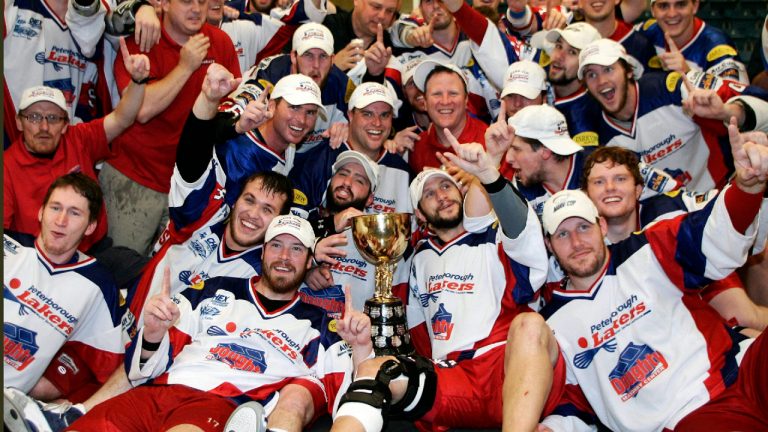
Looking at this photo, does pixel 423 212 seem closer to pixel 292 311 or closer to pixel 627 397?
pixel 292 311

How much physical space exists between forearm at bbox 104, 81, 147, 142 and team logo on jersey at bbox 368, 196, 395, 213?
1.50m

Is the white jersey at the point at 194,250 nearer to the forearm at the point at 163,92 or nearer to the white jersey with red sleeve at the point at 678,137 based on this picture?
the forearm at the point at 163,92

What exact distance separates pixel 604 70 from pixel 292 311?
99.2 inches

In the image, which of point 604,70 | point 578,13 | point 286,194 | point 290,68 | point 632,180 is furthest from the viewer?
point 578,13

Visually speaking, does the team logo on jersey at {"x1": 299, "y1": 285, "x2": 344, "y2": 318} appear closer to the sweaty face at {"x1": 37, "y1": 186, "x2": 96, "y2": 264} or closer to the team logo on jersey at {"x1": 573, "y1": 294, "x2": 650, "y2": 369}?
the sweaty face at {"x1": 37, "y1": 186, "x2": 96, "y2": 264}

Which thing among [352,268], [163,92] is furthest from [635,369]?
[163,92]

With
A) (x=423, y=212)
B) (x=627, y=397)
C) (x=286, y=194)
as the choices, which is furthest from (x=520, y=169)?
(x=627, y=397)

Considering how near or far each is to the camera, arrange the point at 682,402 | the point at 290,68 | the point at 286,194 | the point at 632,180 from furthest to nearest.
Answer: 1. the point at 290,68
2. the point at 286,194
3. the point at 632,180
4. the point at 682,402

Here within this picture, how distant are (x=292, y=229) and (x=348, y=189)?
804 millimetres

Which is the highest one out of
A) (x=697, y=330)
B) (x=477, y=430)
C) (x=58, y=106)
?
(x=58, y=106)

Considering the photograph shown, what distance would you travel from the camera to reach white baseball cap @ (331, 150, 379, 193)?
15.5 feet

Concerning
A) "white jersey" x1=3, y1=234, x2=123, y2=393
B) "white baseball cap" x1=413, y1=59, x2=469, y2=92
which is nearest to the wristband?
"white jersey" x1=3, y1=234, x2=123, y2=393

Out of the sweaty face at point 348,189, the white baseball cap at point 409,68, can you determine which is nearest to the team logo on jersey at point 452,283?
the sweaty face at point 348,189

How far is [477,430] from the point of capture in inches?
145
